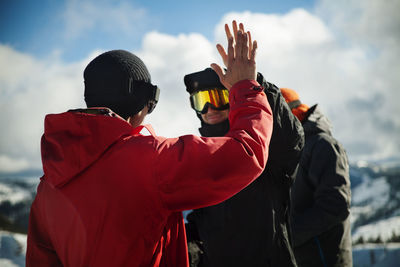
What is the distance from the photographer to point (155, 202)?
50.5 inches

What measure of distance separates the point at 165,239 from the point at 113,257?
0.90ft

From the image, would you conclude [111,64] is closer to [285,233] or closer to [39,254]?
[39,254]

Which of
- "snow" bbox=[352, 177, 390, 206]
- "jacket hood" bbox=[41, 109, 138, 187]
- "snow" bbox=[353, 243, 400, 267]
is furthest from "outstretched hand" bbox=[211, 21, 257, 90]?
"snow" bbox=[352, 177, 390, 206]

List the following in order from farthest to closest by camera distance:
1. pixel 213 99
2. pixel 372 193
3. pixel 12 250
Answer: pixel 372 193, pixel 12 250, pixel 213 99

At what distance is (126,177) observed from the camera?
4.13 ft

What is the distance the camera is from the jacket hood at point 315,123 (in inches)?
151

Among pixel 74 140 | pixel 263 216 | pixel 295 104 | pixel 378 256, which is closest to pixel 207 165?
pixel 74 140

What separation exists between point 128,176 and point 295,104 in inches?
→ 128

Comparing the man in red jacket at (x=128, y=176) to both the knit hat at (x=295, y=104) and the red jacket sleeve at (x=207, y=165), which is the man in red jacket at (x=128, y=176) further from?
the knit hat at (x=295, y=104)

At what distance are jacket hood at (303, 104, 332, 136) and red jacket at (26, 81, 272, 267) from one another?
268 centimetres

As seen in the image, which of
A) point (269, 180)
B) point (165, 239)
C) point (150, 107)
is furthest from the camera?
point (269, 180)

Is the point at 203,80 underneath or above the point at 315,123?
above

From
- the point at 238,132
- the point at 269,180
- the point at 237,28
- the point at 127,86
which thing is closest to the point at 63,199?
the point at 127,86

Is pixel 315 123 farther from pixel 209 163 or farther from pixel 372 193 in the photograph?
pixel 372 193
